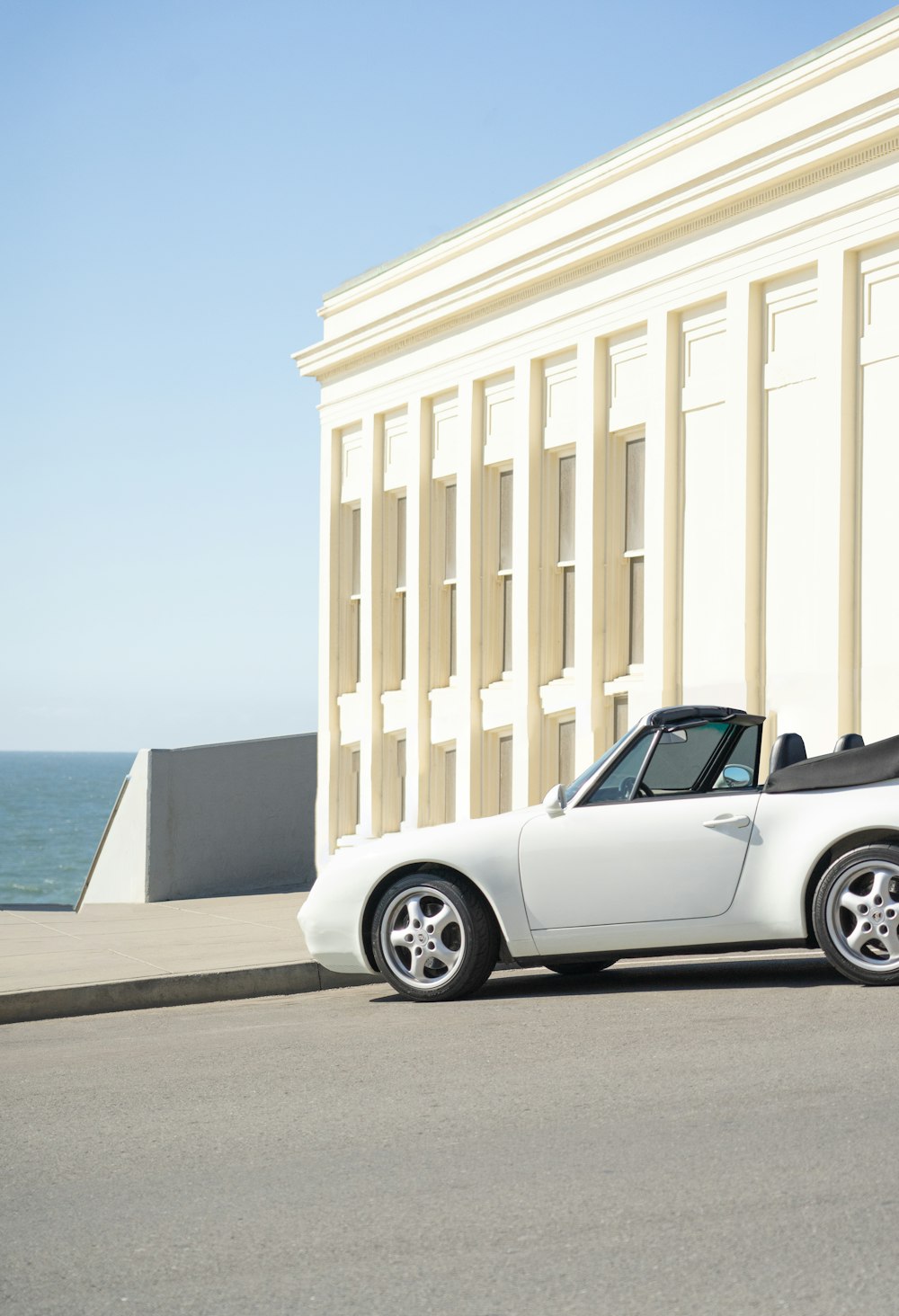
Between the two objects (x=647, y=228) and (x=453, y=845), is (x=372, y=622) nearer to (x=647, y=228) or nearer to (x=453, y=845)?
(x=647, y=228)

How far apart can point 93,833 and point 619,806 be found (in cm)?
8552

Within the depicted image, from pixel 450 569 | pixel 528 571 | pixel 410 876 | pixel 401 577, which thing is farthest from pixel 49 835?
pixel 410 876

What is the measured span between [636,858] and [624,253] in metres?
8.45

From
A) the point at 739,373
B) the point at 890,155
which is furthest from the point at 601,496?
the point at 890,155

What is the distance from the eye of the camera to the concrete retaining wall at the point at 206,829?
17.0 meters

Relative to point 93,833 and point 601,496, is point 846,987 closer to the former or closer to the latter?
point 601,496

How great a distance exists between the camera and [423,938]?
344 inches

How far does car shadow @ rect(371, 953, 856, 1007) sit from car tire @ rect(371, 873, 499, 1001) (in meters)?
0.15

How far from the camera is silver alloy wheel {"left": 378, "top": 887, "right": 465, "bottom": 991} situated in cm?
871

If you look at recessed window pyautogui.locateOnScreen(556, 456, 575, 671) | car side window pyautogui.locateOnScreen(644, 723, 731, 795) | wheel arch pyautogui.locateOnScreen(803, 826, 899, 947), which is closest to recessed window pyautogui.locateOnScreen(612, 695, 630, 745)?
recessed window pyautogui.locateOnScreen(556, 456, 575, 671)

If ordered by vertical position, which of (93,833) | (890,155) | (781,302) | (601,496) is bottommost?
(93,833)

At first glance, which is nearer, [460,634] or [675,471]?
[675,471]

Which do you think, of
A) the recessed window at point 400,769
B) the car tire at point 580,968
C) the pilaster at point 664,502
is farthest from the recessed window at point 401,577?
the car tire at point 580,968

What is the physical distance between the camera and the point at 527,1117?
572 centimetres
